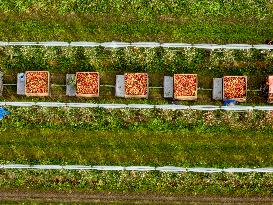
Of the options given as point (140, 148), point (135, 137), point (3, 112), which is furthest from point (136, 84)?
point (3, 112)

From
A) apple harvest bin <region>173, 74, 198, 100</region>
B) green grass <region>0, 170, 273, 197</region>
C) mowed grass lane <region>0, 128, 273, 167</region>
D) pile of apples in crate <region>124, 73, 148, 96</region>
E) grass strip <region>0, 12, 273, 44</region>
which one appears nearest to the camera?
apple harvest bin <region>173, 74, 198, 100</region>

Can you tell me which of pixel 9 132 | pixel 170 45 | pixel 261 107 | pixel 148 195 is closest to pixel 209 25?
pixel 170 45

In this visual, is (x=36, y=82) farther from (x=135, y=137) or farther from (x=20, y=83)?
(x=135, y=137)

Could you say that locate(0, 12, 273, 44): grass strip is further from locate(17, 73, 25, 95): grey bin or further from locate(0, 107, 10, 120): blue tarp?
locate(0, 107, 10, 120): blue tarp

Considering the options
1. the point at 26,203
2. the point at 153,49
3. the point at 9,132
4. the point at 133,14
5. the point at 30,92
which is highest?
the point at 133,14

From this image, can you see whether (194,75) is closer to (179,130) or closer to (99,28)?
(179,130)

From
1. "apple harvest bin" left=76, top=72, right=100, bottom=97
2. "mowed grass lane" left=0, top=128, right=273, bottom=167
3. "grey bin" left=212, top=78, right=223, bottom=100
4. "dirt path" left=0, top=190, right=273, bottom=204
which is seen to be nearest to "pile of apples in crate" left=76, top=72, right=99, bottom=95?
"apple harvest bin" left=76, top=72, right=100, bottom=97

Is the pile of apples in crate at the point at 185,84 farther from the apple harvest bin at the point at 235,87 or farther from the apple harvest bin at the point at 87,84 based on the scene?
the apple harvest bin at the point at 87,84

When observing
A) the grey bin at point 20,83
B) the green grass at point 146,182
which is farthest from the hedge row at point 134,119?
the green grass at point 146,182
